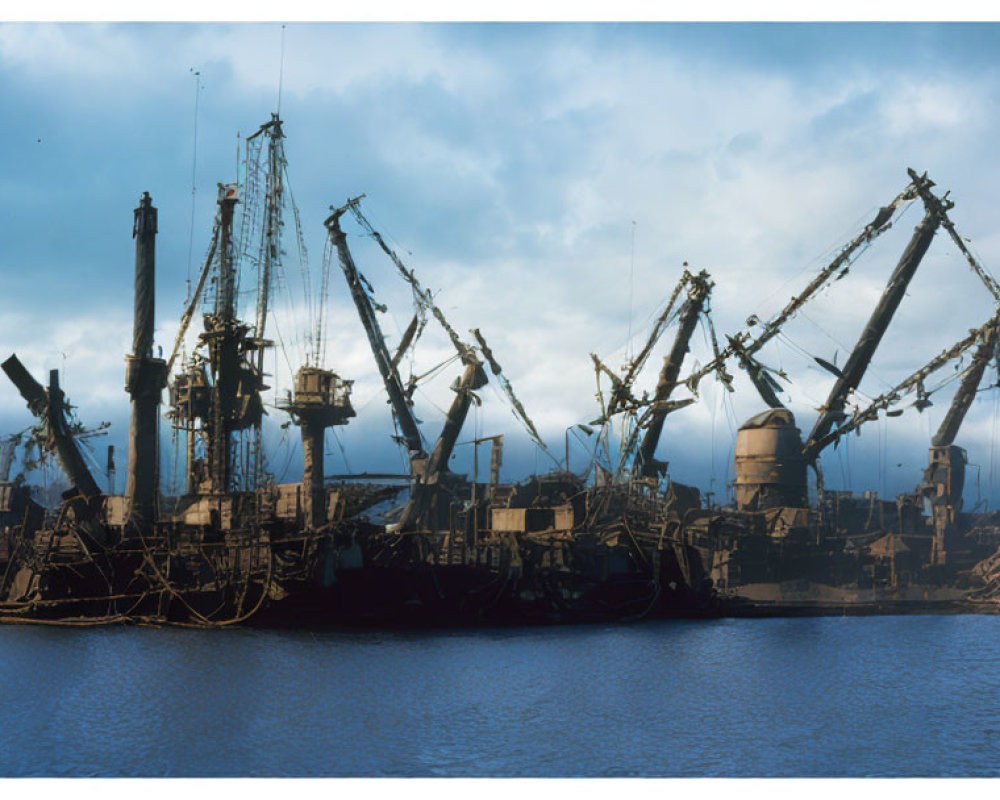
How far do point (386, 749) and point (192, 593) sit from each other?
29.6 m

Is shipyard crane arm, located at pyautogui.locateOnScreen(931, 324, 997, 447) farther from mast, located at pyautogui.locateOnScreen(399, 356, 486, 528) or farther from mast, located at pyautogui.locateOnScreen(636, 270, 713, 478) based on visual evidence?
mast, located at pyautogui.locateOnScreen(399, 356, 486, 528)

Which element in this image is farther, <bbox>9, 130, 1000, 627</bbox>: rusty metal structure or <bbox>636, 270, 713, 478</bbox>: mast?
<bbox>636, 270, 713, 478</bbox>: mast

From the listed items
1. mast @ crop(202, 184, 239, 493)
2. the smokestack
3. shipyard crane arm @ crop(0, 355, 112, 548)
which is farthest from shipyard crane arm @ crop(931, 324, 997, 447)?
shipyard crane arm @ crop(0, 355, 112, 548)

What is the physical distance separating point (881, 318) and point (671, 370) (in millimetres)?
17828

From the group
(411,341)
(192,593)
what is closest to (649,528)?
(411,341)

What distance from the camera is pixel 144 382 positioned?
65000 mm

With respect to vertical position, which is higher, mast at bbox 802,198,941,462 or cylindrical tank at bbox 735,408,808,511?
mast at bbox 802,198,941,462

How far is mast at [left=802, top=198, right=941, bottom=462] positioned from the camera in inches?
3140

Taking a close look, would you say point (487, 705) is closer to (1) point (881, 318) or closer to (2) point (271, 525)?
(2) point (271, 525)

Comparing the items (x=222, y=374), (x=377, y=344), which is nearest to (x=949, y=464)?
(x=377, y=344)

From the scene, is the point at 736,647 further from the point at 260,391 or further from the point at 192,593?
the point at 260,391

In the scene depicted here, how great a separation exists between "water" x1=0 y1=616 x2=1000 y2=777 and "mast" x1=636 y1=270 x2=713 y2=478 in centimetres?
3178

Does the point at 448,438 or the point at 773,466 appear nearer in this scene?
the point at 448,438

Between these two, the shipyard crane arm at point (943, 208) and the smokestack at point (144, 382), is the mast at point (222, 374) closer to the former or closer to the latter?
the smokestack at point (144, 382)
